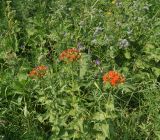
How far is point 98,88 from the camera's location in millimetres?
3896

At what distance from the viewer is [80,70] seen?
399cm

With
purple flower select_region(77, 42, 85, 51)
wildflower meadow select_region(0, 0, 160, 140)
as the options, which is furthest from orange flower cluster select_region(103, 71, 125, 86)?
purple flower select_region(77, 42, 85, 51)

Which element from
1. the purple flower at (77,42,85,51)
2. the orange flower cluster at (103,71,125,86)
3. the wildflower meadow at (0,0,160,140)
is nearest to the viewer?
the orange flower cluster at (103,71,125,86)

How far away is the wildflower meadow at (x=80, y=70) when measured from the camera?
3.62 meters

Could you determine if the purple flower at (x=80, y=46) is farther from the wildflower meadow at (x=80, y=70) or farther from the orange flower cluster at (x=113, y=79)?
the orange flower cluster at (x=113, y=79)

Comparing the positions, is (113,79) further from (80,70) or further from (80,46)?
(80,46)

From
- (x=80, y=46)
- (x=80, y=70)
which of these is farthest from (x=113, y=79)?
(x=80, y=46)

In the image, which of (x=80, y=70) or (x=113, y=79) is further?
(x=80, y=70)

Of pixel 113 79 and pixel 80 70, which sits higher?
pixel 113 79

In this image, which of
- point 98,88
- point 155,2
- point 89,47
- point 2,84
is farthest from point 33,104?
point 155,2

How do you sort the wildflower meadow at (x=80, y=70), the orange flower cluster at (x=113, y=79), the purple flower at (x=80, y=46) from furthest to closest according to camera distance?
the purple flower at (x=80, y=46), the wildflower meadow at (x=80, y=70), the orange flower cluster at (x=113, y=79)

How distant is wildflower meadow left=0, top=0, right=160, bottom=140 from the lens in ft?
11.9

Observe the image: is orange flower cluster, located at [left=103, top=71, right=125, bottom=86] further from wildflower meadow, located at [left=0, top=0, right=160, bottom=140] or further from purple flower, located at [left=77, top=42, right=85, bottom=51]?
purple flower, located at [left=77, top=42, right=85, bottom=51]

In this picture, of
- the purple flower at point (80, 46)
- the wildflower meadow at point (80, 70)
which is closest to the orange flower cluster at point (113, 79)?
the wildflower meadow at point (80, 70)
